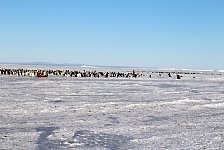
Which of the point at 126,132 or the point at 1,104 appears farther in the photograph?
the point at 1,104

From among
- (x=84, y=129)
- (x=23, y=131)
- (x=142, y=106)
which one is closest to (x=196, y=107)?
(x=142, y=106)

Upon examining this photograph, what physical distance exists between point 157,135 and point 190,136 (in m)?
0.97

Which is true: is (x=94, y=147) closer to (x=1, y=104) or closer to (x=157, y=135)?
(x=157, y=135)

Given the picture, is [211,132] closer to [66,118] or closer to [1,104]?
[66,118]

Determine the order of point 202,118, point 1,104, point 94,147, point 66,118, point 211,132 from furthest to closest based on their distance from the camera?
point 1,104 < point 202,118 < point 66,118 < point 211,132 < point 94,147

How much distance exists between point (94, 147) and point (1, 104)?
1029cm

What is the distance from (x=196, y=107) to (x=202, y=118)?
4128mm

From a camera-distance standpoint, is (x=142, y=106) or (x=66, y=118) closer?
(x=66, y=118)

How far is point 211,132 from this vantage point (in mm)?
11797

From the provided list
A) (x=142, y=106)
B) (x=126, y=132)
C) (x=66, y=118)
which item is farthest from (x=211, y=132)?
(x=142, y=106)

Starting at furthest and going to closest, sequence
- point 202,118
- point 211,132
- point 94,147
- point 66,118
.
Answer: point 202,118
point 66,118
point 211,132
point 94,147

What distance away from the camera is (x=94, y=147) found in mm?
9398

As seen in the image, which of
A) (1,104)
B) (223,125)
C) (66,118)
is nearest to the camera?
(223,125)

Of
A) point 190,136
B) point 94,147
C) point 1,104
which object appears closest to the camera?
point 94,147
